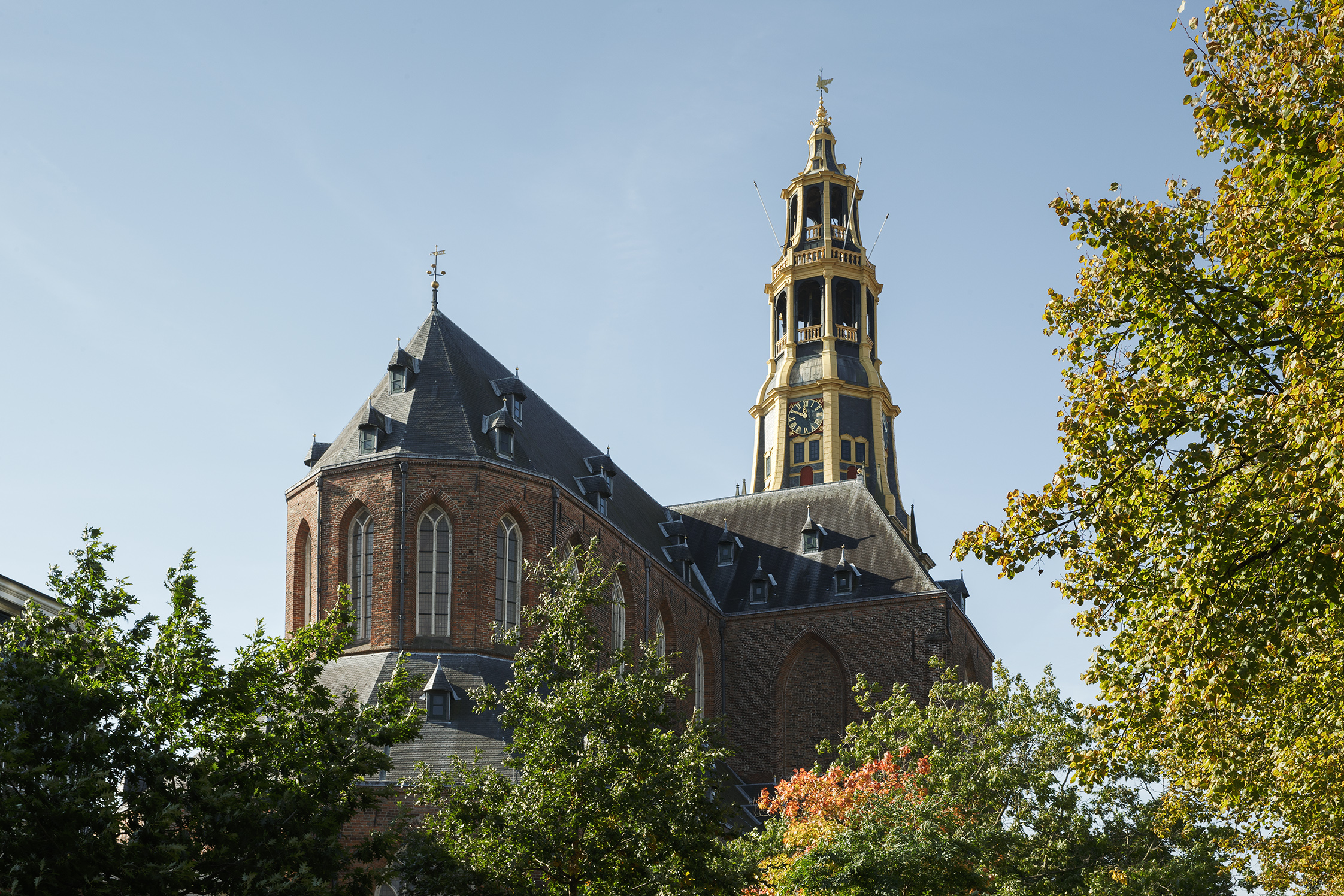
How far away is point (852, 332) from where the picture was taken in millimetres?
74688

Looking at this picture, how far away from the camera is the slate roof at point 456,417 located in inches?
1436

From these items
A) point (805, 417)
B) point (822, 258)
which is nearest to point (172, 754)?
point (805, 417)

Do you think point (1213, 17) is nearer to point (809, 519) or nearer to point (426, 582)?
point (426, 582)

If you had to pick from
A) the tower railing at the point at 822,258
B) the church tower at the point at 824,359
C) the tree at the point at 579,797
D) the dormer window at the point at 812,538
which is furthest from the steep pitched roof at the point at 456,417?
the tower railing at the point at 822,258

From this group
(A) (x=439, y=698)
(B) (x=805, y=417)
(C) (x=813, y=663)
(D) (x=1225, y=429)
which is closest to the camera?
(D) (x=1225, y=429)

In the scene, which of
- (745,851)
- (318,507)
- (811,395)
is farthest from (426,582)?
(811,395)

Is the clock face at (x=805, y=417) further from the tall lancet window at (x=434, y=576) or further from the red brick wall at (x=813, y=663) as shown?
the tall lancet window at (x=434, y=576)

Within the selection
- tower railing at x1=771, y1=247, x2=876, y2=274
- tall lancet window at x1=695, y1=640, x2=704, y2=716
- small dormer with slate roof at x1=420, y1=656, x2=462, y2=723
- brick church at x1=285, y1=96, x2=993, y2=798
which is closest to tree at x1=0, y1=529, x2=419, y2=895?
brick church at x1=285, y1=96, x2=993, y2=798

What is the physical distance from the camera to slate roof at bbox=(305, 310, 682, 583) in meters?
36.5

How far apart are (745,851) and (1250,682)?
1474cm

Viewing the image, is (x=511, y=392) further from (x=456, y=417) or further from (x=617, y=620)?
(x=617, y=620)

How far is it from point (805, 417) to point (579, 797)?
180 ft

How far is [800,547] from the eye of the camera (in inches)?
1970

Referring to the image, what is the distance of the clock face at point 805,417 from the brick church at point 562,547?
8.82ft
